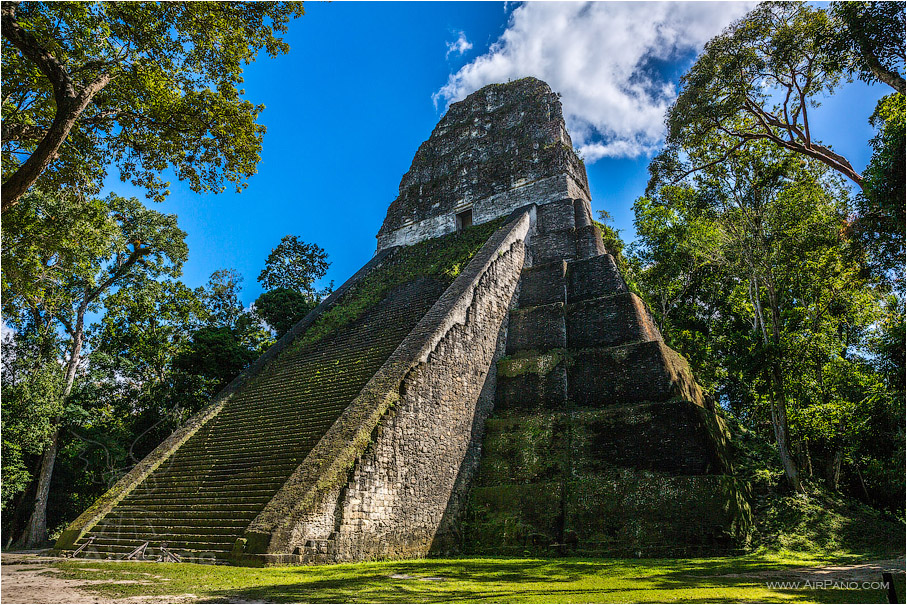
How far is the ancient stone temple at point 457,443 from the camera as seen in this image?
7.64m

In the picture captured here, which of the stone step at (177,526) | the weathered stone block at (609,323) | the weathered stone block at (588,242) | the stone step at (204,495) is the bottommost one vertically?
the stone step at (177,526)

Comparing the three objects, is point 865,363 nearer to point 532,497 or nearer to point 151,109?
point 532,497

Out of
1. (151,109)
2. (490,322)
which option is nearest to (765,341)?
(490,322)

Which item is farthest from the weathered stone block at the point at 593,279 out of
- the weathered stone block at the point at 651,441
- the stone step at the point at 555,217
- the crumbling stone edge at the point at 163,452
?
the crumbling stone edge at the point at 163,452

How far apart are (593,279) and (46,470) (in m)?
16.8

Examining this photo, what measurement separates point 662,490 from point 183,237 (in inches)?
695

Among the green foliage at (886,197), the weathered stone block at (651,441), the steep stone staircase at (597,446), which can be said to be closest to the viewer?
the green foliage at (886,197)

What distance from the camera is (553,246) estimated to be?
15.6 m

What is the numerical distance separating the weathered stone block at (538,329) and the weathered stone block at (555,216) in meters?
4.53

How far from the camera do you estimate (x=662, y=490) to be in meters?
8.46

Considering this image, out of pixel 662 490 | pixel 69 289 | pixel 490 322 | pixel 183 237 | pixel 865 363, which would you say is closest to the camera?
pixel 662 490

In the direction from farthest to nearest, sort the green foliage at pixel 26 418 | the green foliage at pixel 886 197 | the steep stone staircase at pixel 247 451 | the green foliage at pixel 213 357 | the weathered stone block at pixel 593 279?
the green foliage at pixel 213 357 → the green foliage at pixel 26 418 → the weathered stone block at pixel 593 279 → the steep stone staircase at pixel 247 451 → the green foliage at pixel 886 197

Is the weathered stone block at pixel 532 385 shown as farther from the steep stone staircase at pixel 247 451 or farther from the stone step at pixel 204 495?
the stone step at pixel 204 495

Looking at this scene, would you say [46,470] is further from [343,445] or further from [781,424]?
[781,424]
